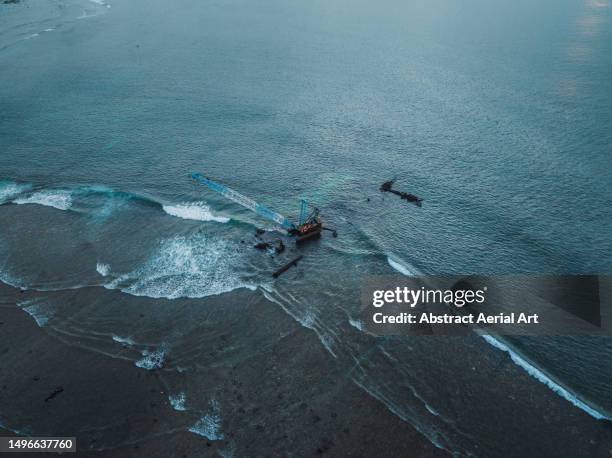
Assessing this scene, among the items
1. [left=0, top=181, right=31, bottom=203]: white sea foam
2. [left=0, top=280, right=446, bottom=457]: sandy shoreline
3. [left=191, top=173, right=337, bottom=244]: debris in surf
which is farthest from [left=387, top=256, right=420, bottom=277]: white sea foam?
[left=0, top=181, right=31, bottom=203]: white sea foam

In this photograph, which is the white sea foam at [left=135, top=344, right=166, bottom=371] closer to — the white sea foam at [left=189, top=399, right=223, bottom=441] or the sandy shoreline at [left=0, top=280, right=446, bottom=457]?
the sandy shoreline at [left=0, top=280, right=446, bottom=457]

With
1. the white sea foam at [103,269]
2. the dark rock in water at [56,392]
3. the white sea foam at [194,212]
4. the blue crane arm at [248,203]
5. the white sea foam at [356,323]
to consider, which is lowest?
the white sea foam at [356,323]

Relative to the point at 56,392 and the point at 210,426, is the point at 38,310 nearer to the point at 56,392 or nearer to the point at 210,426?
the point at 56,392

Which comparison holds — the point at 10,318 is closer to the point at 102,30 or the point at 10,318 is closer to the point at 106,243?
the point at 106,243

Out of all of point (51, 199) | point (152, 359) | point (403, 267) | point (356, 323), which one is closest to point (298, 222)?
point (403, 267)

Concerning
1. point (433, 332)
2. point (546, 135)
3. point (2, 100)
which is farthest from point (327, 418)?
→ point (2, 100)

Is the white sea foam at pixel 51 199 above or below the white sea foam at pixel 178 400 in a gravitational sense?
above

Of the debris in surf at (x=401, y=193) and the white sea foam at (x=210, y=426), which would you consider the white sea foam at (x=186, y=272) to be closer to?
the white sea foam at (x=210, y=426)

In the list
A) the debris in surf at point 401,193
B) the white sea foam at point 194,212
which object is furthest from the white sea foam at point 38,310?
the debris in surf at point 401,193
